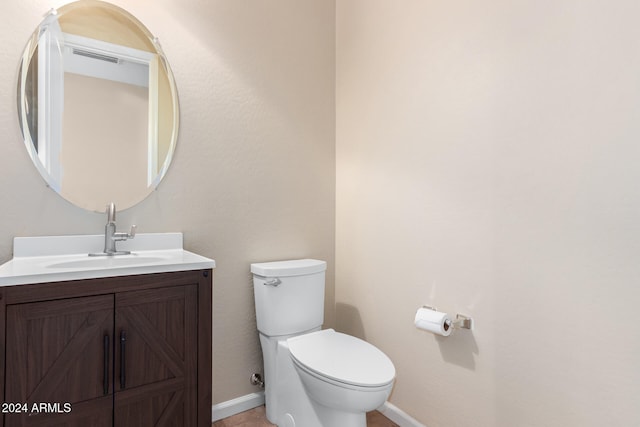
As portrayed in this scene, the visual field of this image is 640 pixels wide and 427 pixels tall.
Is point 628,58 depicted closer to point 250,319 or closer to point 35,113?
point 250,319

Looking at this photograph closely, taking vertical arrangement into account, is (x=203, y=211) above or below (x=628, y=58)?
below

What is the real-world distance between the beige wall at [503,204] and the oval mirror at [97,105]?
110 centimetres

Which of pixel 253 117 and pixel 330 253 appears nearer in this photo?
pixel 253 117

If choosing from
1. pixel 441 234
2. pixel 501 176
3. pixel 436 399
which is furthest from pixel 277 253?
pixel 501 176

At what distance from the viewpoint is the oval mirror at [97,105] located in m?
1.49

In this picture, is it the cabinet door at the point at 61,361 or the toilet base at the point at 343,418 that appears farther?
the toilet base at the point at 343,418

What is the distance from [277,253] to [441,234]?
0.89 m

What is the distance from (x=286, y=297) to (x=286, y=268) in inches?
5.6

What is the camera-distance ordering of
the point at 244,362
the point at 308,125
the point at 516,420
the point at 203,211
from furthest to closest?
the point at 308,125 → the point at 244,362 → the point at 203,211 → the point at 516,420

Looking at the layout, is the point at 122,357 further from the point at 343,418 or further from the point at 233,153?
the point at 233,153

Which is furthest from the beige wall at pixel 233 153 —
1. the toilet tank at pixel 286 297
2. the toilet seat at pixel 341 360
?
the toilet seat at pixel 341 360

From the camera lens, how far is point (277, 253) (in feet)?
6.82

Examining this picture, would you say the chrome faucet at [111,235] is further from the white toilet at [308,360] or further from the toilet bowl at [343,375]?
the toilet bowl at [343,375]

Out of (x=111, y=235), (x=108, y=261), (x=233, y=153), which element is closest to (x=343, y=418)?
(x=108, y=261)
